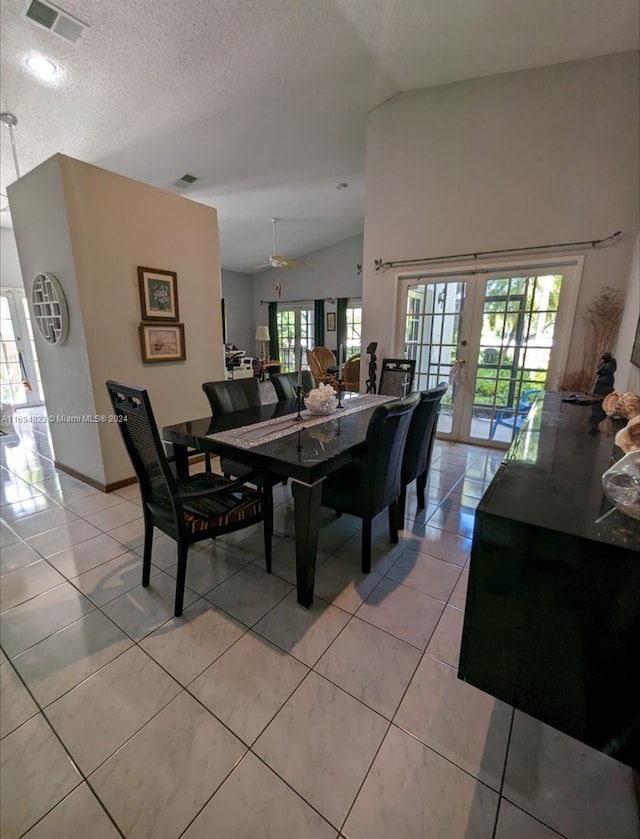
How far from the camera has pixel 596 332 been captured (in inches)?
133

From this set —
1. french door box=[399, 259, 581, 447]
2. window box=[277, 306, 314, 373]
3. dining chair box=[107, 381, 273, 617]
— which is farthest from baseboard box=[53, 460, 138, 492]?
window box=[277, 306, 314, 373]

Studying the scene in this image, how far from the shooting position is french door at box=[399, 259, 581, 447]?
363 cm

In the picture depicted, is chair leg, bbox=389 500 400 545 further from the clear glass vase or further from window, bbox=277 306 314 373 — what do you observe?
window, bbox=277 306 314 373

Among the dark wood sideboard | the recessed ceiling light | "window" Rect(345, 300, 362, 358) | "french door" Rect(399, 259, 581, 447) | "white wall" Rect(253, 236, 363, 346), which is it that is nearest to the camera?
the dark wood sideboard

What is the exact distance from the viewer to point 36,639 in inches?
60.9

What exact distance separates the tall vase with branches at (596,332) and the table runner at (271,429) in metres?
2.30

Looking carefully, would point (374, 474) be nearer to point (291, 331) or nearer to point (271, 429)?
point (271, 429)

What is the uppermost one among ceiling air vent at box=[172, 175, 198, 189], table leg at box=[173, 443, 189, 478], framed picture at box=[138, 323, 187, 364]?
ceiling air vent at box=[172, 175, 198, 189]

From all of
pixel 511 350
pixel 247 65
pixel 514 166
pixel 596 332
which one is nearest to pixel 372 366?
pixel 511 350

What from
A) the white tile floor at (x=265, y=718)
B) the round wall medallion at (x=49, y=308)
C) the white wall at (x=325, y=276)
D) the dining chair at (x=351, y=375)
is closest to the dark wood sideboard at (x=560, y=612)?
the white tile floor at (x=265, y=718)

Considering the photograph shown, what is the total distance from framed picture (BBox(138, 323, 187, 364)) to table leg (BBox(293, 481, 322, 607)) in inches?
86.4

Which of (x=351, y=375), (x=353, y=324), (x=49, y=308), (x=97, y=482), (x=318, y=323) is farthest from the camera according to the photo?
(x=318, y=323)

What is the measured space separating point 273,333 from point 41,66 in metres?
7.26

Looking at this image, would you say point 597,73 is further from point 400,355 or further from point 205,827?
point 205,827
